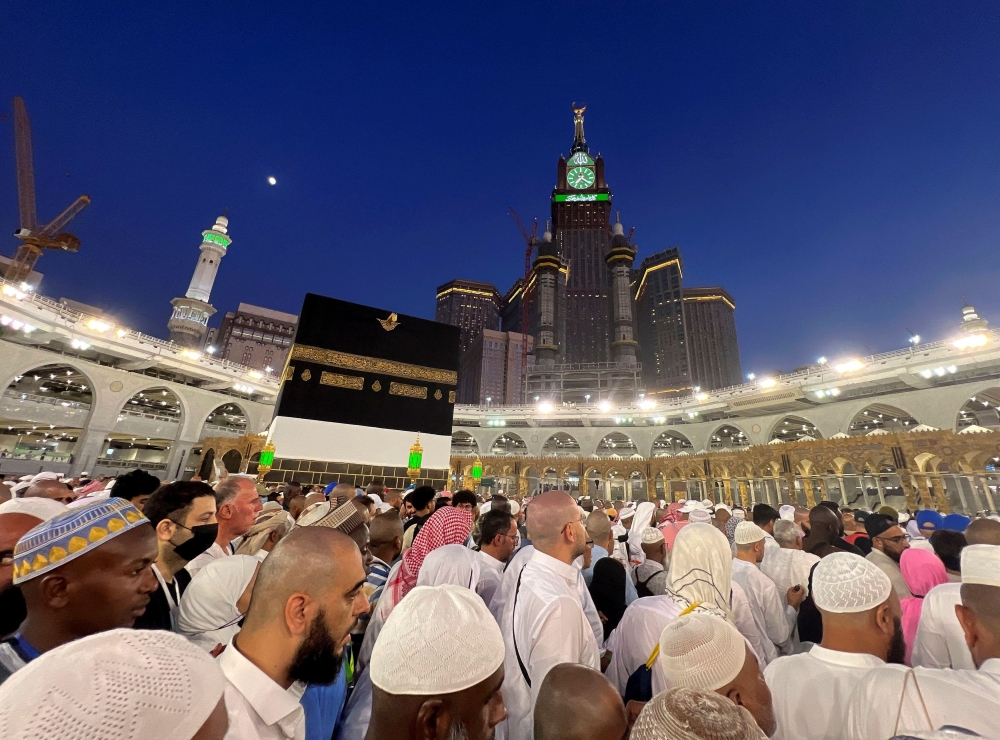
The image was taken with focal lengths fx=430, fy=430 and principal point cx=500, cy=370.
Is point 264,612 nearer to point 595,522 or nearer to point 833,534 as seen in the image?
point 595,522

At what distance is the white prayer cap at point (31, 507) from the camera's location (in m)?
1.74

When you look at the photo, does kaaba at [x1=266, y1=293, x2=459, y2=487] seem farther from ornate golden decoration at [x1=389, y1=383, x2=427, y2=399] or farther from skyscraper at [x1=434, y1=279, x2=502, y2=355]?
skyscraper at [x1=434, y1=279, x2=502, y2=355]

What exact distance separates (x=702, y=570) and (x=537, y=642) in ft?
2.55

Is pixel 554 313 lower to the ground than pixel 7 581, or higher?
higher

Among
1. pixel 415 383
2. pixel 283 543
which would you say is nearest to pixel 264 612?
pixel 283 543

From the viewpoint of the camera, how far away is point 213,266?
42.6m

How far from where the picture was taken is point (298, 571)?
3.62 ft

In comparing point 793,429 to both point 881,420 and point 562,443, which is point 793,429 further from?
point 562,443

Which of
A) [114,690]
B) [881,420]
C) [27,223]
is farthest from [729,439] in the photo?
[27,223]

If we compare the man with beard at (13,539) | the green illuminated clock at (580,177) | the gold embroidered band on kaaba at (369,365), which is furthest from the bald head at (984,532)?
the green illuminated clock at (580,177)

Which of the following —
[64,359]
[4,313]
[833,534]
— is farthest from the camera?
[64,359]

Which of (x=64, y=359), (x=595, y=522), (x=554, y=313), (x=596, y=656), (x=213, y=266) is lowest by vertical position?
(x=596, y=656)

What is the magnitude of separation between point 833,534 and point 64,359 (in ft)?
78.4

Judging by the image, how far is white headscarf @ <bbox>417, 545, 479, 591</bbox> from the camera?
2.03m
